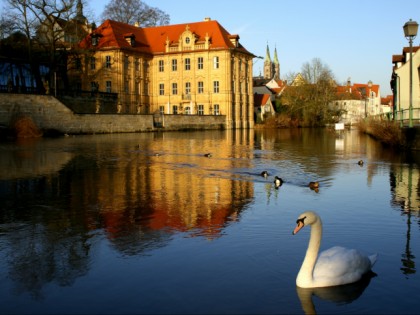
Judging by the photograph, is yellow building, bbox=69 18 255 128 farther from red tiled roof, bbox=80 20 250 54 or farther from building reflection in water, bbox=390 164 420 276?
building reflection in water, bbox=390 164 420 276

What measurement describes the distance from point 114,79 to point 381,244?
7142 centimetres

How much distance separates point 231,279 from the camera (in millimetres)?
6535

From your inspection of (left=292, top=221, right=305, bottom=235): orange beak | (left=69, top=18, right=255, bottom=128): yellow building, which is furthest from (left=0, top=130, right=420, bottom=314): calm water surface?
(left=69, top=18, right=255, bottom=128): yellow building

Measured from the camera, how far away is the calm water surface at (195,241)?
19.3ft

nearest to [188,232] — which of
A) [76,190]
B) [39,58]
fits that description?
[76,190]

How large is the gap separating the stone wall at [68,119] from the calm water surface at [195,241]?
3203 centimetres

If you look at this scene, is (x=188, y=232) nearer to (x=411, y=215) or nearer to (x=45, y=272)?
(x=45, y=272)

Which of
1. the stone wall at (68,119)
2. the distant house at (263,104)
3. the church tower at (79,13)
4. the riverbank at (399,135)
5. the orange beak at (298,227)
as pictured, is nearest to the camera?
the orange beak at (298,227)

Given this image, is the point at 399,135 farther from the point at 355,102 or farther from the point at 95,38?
the point at 355,102

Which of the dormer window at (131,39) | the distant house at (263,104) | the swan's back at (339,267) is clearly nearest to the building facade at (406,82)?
the swan's back at (339,267)

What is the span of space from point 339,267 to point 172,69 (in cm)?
7846

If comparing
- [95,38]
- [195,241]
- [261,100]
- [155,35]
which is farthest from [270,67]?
[195,241]

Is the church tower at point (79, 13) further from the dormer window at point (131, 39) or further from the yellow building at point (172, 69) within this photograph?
the dormer window at point (131, 39)

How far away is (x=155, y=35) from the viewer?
3342 inches
